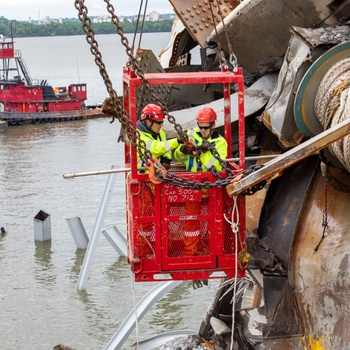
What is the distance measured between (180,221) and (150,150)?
0.93 meters

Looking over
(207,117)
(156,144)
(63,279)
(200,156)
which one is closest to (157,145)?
(156,144)

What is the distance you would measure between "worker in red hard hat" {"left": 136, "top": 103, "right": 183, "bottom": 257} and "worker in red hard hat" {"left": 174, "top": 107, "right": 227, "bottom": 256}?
0.18 meters

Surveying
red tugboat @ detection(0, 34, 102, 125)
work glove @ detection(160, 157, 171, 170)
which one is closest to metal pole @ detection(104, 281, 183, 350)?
work glove @ detection(160, 157, 171, 170)

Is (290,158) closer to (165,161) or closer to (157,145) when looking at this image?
(157,145)

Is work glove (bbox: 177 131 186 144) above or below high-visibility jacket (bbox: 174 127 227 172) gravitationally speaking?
above

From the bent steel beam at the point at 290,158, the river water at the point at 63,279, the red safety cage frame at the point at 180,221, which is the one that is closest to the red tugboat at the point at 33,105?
the river water at the point at 63,279

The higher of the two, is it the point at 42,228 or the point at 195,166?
the point at 195,166

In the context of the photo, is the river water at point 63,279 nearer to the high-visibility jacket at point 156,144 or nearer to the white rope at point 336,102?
the high-visibility jacket at point 156,144

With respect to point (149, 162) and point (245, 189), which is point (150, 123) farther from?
point (245, 189)

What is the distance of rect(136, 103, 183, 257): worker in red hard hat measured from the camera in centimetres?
1029

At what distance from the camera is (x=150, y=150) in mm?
10734

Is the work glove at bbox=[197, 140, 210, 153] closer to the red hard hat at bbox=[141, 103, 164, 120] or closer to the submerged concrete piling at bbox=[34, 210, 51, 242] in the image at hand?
the red hard hat at bbox=[141, 103, 164, 120]

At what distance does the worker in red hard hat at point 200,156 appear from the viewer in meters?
10.3

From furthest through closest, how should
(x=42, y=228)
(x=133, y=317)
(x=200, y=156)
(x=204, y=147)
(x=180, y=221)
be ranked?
(x=42, y=228) < (x=133, y=317) < (x=200, y=156) < (x=204, y=147) < (x=180, y=221)
